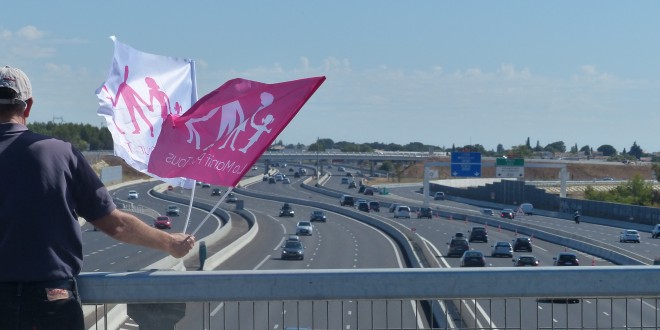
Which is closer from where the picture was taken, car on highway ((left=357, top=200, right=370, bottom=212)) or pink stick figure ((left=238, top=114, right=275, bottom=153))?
pink stick figure ((left=238, top=114, right=275, bottom=153))

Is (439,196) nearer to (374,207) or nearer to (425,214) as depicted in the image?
(374,207)

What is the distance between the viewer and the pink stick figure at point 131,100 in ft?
24.5

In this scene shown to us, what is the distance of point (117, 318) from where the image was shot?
384 inches

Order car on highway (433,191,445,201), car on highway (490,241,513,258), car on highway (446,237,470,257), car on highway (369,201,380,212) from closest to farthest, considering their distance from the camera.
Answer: car on highway (490,241,513,258)
car on highway (446,237,470,257)
car on highway (369,201,380,212)
car on highway (433,191,445,201)

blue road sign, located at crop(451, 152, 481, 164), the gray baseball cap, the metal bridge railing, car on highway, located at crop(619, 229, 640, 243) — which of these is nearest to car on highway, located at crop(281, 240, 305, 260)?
car on highway, located at crop(619, 229, 640, 243)

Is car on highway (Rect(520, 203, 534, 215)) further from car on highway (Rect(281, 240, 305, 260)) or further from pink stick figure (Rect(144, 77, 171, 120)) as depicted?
pink stick figure (Rect(144, 77, 171, 120))

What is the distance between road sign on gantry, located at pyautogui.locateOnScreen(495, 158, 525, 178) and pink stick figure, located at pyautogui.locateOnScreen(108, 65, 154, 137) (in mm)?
71778

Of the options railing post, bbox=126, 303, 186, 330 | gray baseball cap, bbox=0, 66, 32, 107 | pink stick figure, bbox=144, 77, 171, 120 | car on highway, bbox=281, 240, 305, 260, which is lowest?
car on highway, bbox=281, 240, 305, 260

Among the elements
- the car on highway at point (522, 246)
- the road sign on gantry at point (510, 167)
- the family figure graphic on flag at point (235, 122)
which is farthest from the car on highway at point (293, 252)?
the family figure graphic on flag at point (235, 122)

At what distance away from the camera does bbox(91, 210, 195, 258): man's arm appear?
4773 millimetres

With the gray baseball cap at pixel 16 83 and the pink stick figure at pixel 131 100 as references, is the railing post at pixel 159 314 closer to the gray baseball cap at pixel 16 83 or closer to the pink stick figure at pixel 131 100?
the gray baseball cap at pixel 16 83

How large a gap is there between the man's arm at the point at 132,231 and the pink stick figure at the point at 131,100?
8.08ft

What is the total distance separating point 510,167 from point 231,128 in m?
74.1

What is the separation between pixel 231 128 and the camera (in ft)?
21.3
